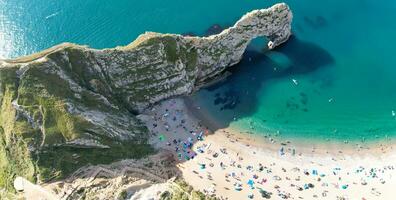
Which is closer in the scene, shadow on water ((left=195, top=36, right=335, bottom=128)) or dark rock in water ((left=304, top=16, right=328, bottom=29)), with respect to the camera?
shadow on water ((left=195, top=36, right=335, bottom=128))

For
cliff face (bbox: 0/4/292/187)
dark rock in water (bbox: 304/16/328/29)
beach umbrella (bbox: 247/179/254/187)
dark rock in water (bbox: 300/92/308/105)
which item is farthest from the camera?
dark rock in water (bbox: 304/16/328/29)

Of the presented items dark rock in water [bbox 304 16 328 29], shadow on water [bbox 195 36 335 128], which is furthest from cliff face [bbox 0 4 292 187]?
dark rock in water [bbox 304 16 328 29]

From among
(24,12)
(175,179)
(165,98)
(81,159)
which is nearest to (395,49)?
(165,98)

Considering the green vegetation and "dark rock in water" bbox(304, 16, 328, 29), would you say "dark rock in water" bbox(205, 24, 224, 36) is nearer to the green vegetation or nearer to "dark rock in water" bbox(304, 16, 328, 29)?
"dark rock in water" bbox(304, 16, 328, 29)

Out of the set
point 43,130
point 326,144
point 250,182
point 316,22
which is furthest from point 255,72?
point 43,130

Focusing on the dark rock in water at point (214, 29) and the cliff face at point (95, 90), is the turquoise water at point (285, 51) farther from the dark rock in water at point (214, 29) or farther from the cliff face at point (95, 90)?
the cliff face at point (95, 90)

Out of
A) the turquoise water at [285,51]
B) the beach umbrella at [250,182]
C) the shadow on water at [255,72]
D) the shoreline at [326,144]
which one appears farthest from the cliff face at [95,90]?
the beach umbrella at [250,182]
